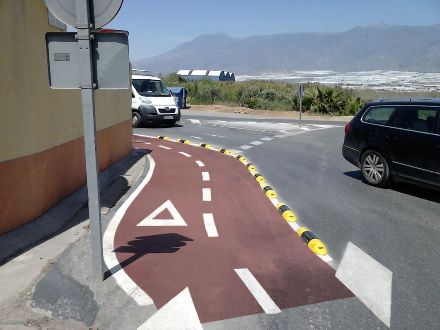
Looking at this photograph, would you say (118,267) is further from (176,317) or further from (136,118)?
(136,118)

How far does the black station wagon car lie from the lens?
25.8 ft

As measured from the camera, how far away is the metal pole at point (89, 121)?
401 cm

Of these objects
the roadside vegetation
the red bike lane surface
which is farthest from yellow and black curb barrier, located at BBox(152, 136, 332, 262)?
the roadside vegetation

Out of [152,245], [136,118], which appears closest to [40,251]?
[152,245]

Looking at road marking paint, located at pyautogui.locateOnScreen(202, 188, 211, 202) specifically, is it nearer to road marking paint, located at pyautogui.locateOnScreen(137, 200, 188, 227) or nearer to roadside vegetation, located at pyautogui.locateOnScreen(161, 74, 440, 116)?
road marking paint, located at pyautogui.locateOnScreen(137, 200, 188, 227)

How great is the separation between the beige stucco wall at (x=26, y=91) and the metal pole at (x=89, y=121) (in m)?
1.72

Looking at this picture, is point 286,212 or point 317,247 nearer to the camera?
point 317,247

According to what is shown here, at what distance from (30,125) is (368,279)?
4.79 m

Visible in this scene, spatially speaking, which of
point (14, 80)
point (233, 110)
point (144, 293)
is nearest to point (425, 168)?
point (144, 293)

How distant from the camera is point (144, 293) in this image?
4422 mm

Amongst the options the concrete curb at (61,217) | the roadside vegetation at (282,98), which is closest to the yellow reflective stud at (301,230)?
the concrete curb at (61,217)

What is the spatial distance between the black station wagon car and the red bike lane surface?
2501 millimetres

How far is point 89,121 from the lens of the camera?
13.9 feet

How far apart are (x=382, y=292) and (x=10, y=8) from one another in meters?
5.49
